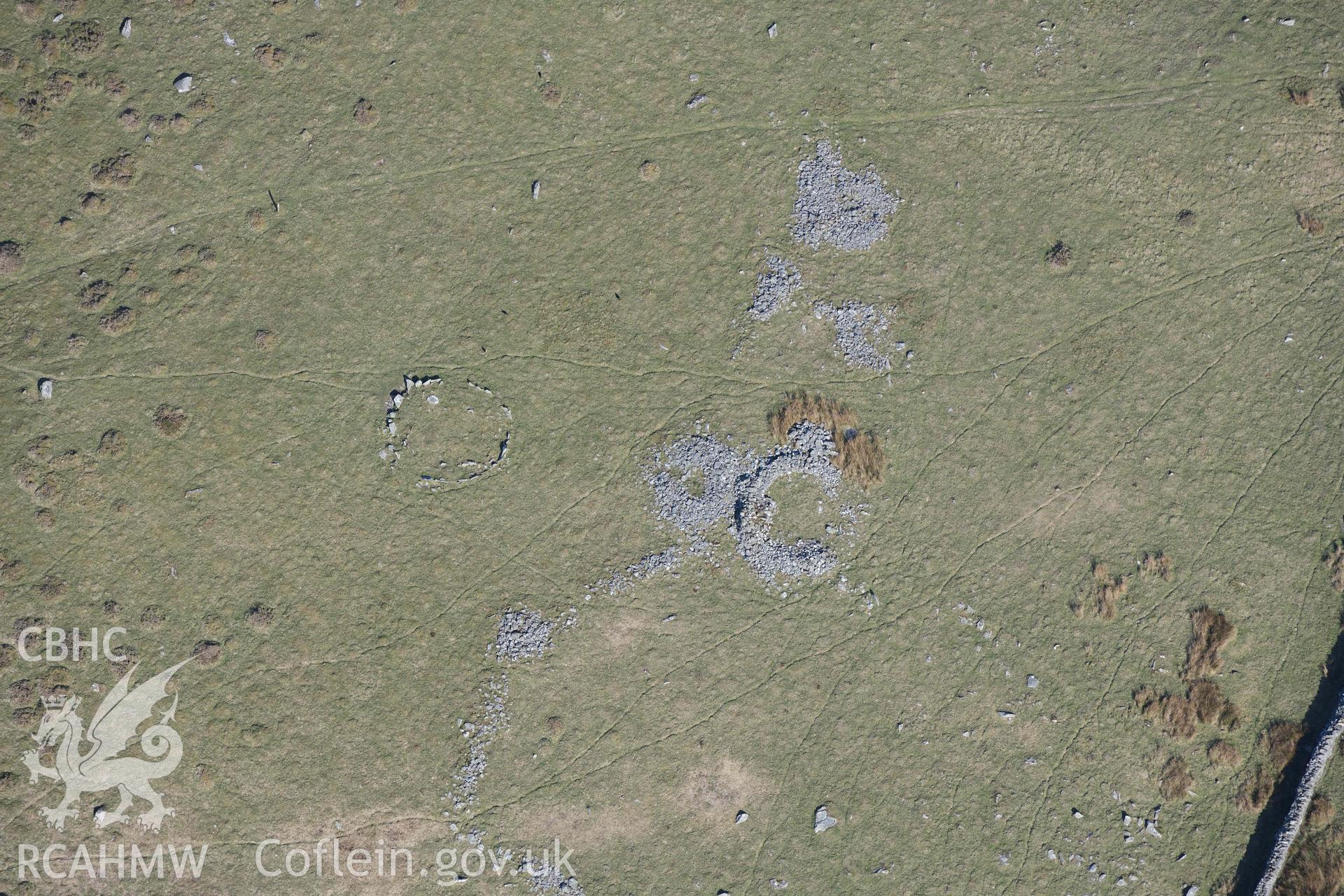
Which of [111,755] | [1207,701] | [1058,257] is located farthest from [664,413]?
[111,755]

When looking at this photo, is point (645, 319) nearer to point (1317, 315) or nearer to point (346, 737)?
point (346, 737)

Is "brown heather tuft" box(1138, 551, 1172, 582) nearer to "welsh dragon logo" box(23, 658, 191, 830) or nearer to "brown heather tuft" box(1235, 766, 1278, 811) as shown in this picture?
"brown heather tuft" box(1235, 766, 1278, 811)

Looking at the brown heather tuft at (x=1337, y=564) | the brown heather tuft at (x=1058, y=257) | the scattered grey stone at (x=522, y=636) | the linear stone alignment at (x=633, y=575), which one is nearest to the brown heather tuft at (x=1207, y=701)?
the brown heather tuft at (x=1337, y=564)

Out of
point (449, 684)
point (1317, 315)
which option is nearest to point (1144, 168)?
point (1317, 315)

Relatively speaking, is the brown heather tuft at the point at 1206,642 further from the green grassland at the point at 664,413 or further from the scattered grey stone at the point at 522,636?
the scattered grey stone at the point at 522,636

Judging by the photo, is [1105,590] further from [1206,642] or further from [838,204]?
[838,204]
